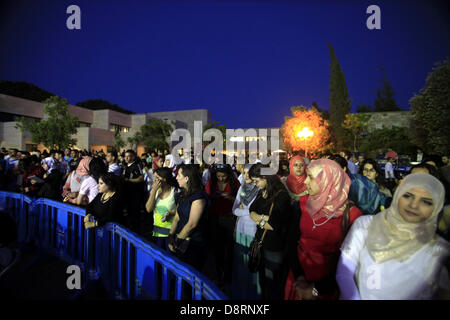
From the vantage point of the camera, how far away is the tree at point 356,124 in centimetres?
3269

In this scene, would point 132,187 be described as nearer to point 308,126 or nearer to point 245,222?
point 245,222

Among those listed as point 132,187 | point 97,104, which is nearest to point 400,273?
point 132,187

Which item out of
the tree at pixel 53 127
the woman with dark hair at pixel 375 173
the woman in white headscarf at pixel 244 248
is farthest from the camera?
the tree at pixel 53 127

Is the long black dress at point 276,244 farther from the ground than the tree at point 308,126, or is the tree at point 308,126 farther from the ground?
the tree at point 308,126

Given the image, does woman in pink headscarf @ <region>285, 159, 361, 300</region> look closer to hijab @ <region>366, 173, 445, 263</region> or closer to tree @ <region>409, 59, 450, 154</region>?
hijab @ <region>366, 173, 445, 263</region>

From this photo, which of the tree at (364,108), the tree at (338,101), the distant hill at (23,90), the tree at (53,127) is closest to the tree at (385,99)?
the tree at (364,108)

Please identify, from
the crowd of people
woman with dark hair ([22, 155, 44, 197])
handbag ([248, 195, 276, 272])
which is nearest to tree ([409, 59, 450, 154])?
the crowd of people

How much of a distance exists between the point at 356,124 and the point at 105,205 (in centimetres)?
3596

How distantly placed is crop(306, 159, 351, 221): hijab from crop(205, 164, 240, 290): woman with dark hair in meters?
1.61

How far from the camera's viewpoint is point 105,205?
125 inches

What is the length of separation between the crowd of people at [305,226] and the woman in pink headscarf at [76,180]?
0.02 metres

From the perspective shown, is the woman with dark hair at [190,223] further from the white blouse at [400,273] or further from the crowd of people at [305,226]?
the white blouse at [400,273]
